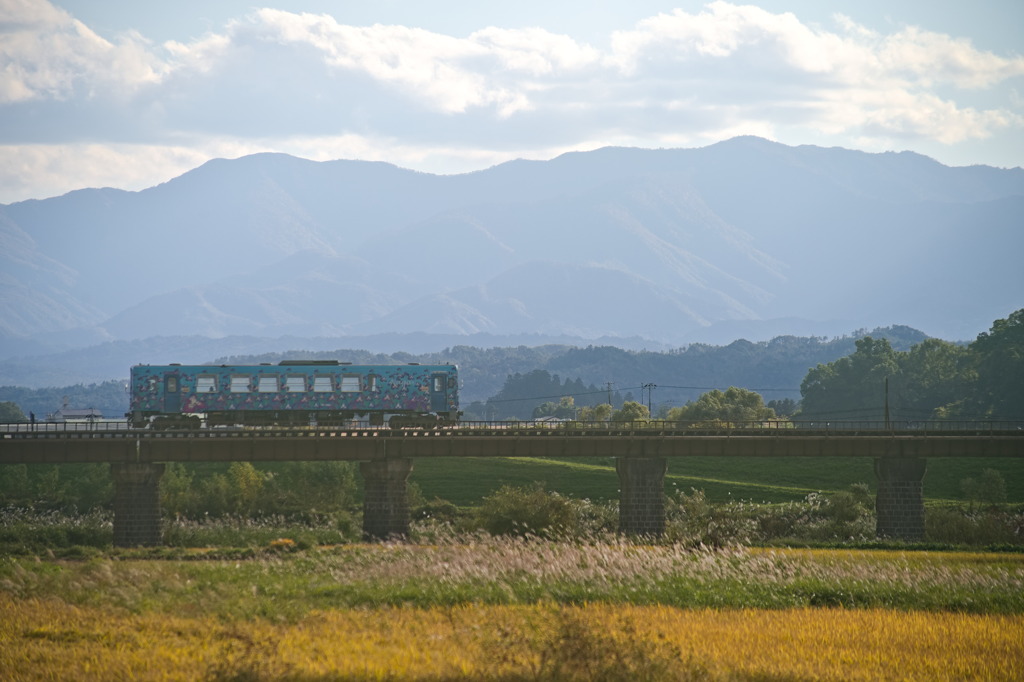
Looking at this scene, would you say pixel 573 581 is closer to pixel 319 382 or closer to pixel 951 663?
pixel 951 663

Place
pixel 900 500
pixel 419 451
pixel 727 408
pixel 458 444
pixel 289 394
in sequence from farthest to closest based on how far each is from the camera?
pixel 727 408, pixel 289 394, pixel 458 444, pixel 419 451, pixel 900 500

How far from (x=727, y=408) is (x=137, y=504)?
362ft

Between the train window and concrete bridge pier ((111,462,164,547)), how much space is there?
13.3 metres

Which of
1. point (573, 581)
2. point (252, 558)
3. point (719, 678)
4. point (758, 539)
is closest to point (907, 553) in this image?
point (758, 539)

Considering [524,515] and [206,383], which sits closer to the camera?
[524,515]

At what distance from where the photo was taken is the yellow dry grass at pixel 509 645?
94.0 feet

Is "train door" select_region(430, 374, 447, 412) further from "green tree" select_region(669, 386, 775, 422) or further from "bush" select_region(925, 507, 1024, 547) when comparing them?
"green tree" select_region(669, 386, 775, 422)

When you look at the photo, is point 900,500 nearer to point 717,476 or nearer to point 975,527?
point 975,527

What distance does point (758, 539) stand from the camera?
74125 millimetres

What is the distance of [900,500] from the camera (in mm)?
79375

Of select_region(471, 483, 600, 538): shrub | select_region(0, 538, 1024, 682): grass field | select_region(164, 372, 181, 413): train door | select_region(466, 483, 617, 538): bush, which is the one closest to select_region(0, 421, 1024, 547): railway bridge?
select_region(466, 483, 617, 538): bush

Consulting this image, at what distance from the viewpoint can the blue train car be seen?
90625 millimetres

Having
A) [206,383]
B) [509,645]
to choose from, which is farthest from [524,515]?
[509,645]

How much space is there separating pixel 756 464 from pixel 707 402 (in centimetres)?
5280
